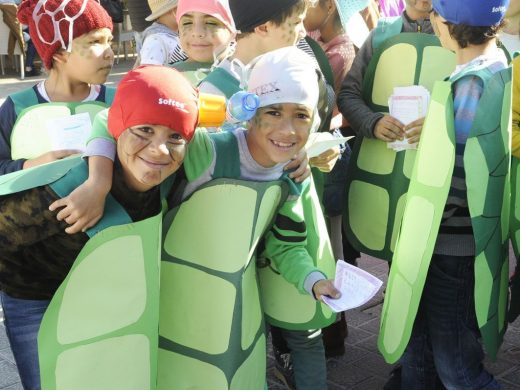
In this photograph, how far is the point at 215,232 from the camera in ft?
7.06

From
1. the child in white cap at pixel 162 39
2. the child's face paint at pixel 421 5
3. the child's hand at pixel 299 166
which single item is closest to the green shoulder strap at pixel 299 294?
the child's hand at pixel 299 166

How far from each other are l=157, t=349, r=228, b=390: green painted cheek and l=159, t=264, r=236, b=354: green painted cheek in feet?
0.16

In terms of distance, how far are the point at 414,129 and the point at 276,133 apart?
914 mm

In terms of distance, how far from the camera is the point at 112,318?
195 centimetres

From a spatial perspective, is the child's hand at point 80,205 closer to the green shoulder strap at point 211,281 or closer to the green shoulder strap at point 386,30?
the green shoulder strap at point 211,281

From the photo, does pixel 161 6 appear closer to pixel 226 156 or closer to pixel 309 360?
pixel 226 156

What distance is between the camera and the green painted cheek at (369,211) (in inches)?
123

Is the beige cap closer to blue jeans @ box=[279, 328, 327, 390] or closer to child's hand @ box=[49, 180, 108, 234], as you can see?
blue jeans @ box=[279, 328, 327, 390]

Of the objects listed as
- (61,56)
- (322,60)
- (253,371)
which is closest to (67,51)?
(61,56)

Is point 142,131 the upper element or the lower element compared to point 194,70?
upper

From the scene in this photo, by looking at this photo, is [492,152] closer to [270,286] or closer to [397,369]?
[270,286]

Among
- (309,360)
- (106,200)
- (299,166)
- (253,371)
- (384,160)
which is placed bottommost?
(309,360)

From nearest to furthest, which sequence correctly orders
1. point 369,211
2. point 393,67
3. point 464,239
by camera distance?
point 464,239
point 393,67
point 369,211

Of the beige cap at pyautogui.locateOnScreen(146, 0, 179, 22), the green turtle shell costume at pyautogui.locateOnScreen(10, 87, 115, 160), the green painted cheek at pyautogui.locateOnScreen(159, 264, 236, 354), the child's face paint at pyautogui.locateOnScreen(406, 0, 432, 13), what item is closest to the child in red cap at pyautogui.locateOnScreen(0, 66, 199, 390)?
the green painted cheek at pyautogui.locateOnScreen(159, 264, 236, 354)
